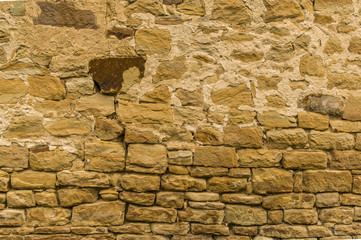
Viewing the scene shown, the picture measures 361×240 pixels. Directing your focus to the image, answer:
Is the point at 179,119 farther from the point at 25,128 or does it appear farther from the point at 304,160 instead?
A: the point at 25,128

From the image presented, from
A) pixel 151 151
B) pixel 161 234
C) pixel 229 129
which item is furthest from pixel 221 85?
pixel 161 234

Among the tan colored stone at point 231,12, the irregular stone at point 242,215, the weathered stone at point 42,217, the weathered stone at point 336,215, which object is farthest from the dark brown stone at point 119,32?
the weathered stone at point 336,215

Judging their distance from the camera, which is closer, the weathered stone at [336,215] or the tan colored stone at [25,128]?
the tan colored stone at [25,128]

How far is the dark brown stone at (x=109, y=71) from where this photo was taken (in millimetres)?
2010

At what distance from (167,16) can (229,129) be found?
0.89 meters

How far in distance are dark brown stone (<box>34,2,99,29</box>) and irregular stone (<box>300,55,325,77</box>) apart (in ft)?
4.81

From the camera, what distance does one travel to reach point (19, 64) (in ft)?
6.57

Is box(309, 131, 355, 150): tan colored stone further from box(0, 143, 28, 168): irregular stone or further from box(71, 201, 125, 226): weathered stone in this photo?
box(0, 143, 28, 168): irregular stone

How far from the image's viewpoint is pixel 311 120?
6.77 feet

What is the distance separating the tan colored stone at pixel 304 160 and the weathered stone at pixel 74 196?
Answer: 1.37m

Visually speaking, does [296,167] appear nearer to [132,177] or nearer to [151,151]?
[151,151]

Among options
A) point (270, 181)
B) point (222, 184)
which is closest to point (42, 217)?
point (222, 184)

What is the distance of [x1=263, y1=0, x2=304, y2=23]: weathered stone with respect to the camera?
2.06 m

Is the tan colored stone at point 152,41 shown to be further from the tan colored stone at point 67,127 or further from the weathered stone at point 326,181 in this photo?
the weathered stone at point 326,181
